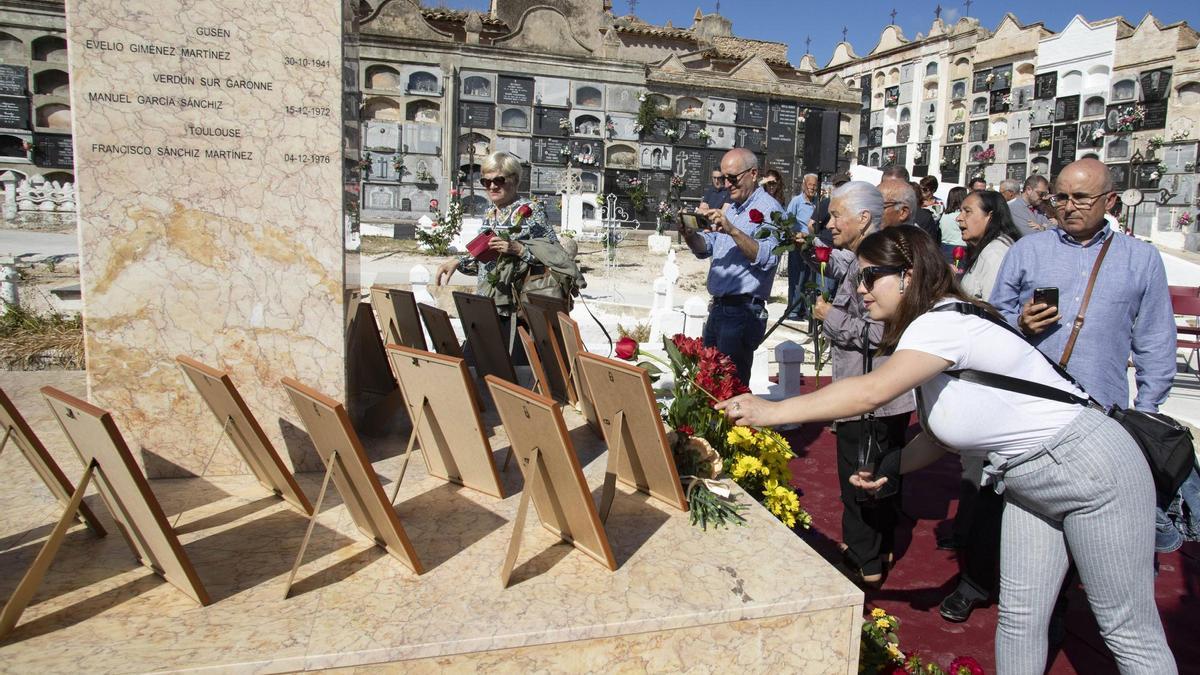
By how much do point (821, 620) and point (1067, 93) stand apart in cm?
2687

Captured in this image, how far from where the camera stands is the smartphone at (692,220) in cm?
389

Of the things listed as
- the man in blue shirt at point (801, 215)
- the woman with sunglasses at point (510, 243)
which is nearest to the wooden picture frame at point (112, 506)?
the woman with sunglasses at point (510, 243)

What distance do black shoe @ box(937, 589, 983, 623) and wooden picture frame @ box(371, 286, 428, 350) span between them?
237cm

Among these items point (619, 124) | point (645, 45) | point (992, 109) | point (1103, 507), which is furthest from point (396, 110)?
point (1103, 507)

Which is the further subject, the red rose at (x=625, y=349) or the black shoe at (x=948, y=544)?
the black shoe at (x=948, y=544)

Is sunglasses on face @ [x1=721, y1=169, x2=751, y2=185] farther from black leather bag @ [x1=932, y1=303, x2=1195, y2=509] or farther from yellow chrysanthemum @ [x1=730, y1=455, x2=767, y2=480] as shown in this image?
black leather bag @ [x1=932, y1=303, x2=1195, y2=509]

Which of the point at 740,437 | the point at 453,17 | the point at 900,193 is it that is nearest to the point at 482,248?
the point at 740,437

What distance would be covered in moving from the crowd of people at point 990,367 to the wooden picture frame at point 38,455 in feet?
5.84

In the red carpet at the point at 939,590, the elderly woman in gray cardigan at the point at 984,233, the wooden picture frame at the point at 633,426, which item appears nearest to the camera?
the wooden picture frame at the point at 633,426

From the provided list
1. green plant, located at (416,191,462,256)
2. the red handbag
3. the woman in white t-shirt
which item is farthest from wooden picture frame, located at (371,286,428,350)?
green plant, located at (416,191,462,256)

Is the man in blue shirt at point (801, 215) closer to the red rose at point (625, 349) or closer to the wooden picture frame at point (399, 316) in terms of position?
the wooden picture frame at point (399, 316)

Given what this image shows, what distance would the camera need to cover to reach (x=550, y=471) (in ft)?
6.79

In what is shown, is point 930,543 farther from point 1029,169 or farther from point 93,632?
point 1029,169

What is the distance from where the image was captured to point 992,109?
2628 centimetres
